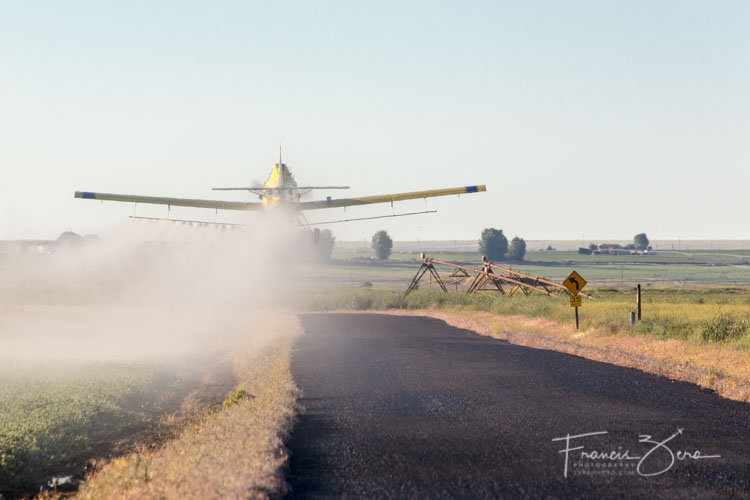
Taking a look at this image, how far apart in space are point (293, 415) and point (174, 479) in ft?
17.2

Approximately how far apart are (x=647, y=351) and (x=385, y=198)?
84.2 feet

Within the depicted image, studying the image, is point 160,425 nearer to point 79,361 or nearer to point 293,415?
point 293,415

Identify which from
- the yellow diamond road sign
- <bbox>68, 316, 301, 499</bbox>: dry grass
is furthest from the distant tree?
<bbox>68, 316, 301, 499</bbox>: dry grass

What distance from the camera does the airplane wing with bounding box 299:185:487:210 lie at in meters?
49.3

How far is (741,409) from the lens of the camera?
17141 millimetres

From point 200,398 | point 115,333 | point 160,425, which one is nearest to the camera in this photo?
point 160,425

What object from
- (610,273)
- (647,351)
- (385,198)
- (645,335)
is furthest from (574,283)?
(610,273)

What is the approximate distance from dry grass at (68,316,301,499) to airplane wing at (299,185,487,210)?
30.6 m

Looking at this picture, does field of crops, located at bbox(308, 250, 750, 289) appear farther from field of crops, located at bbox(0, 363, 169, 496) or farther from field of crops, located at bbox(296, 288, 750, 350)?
field of crops, located at bbox(0, 363, 169, 496)

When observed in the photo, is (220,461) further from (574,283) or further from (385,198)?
(385,198)

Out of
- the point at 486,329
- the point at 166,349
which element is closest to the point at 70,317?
the point at 166,349

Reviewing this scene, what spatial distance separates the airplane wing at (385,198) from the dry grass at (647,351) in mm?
9165

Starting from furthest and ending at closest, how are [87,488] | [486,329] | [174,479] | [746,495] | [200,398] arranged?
[486,329] → [200,398] → [87,488] → [174,479] → [746,495]

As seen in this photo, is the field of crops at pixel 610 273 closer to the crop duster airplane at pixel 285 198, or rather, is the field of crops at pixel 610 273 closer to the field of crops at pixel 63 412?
the crop duster airplane at pixel 285 198
